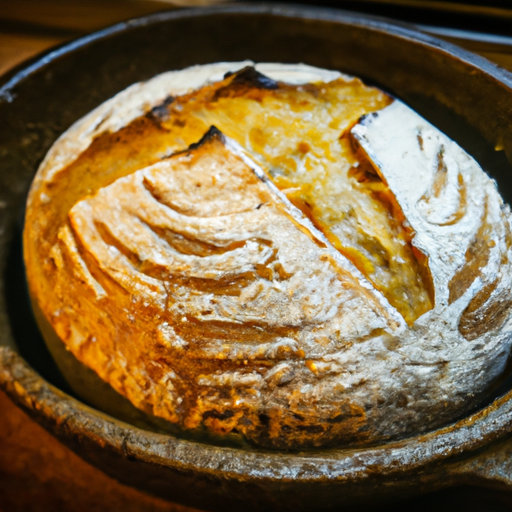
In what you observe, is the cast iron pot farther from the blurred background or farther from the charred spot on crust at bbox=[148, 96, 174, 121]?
the charred spot on crust at bbox=[148, 96, 174, 121]

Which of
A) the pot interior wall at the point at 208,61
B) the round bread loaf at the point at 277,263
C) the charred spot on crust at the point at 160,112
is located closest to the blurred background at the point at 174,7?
the pot interior wall at the point at 208,61

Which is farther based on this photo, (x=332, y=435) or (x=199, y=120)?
(x=199, y=120)

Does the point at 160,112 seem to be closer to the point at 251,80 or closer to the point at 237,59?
the point at 251,80

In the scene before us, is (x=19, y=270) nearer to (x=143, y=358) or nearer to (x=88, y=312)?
(x=88, y=312)

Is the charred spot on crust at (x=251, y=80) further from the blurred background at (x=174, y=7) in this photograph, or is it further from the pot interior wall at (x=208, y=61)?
the blurred background at (x=174, y=7)

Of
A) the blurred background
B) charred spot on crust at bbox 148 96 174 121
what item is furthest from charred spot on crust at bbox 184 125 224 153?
the blurred background

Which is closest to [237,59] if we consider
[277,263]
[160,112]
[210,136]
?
[160,112]

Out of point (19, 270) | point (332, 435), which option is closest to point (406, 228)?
point (332, 435)
